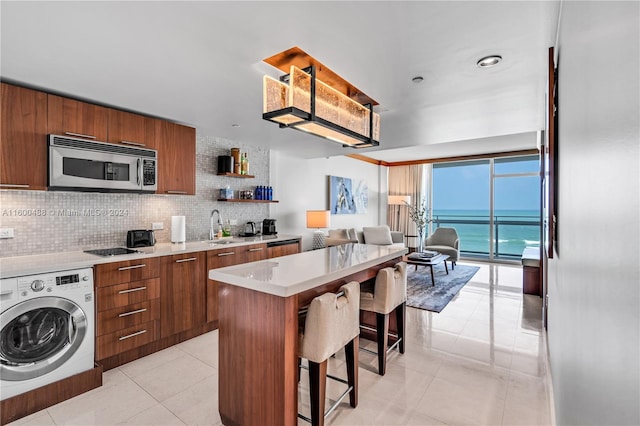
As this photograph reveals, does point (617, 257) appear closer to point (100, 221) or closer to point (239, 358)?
point (239, 358)

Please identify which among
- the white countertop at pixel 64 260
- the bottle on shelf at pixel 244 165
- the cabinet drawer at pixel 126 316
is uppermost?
the bottle on shelf at pixel 244 165

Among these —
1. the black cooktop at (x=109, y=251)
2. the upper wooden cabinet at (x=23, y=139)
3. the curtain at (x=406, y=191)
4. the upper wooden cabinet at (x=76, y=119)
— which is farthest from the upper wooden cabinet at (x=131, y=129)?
the curtain at (x=406, y=191)

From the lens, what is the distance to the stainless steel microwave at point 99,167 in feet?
8.66

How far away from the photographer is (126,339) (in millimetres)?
2725

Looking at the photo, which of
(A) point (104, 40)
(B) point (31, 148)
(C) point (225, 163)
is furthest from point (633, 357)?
(C) point (225, 163)

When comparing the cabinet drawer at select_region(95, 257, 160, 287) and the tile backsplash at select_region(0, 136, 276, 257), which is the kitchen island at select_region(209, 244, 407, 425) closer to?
the cabinet drawer at select_region(95, 257, 160, 287)

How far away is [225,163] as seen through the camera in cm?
425

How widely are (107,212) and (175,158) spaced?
889 millimetres

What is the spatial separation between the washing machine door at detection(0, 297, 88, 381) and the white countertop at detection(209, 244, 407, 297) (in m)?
1.35

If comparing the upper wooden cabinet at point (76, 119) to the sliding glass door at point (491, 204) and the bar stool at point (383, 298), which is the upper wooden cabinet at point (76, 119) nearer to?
the bar stool at point (383, 298)

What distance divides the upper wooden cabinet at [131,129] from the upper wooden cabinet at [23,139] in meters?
0.52

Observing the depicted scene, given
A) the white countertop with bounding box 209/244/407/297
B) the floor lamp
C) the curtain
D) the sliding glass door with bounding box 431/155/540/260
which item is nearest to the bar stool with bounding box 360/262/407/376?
the white countertop with bounding box 209/244/407/297

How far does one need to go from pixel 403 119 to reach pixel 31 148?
345 cm

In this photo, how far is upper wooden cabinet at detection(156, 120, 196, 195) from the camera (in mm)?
3391
